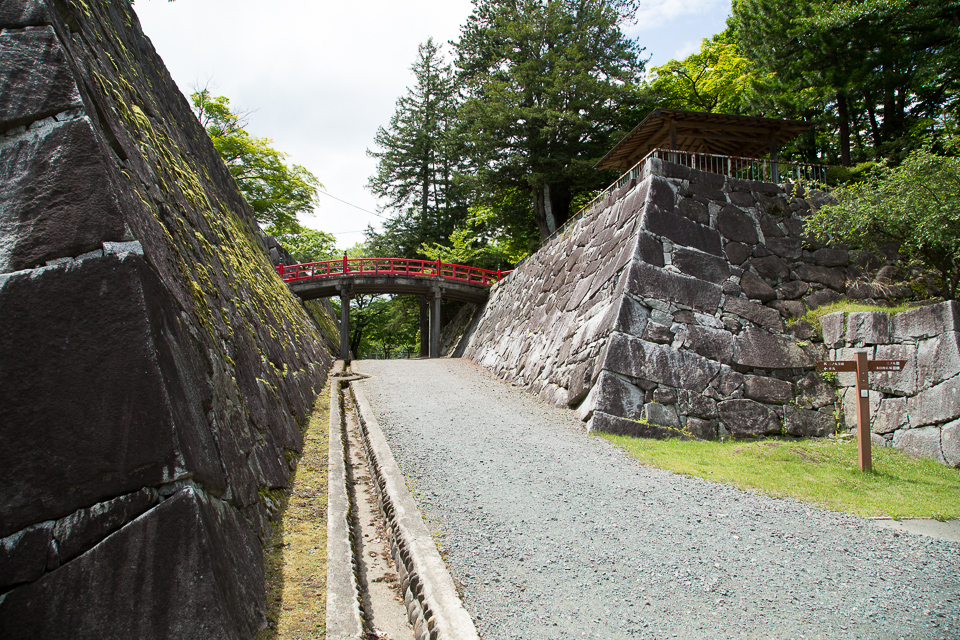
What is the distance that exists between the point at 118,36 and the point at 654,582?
6645 millimetres

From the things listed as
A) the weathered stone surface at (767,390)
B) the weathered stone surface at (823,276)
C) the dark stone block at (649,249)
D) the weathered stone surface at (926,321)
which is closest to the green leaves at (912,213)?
the weathered stone surface at (823,276)

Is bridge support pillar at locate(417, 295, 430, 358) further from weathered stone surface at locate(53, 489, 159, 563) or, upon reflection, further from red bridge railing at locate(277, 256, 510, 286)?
weathered stone surface at locate(53, 489, 159, 563)

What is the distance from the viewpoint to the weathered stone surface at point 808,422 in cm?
901

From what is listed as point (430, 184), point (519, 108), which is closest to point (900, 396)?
point (519, 108)

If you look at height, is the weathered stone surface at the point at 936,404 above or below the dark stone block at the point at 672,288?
below

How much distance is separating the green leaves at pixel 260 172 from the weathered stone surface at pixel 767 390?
18410 millimetres

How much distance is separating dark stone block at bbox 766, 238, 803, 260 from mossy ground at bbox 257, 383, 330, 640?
31.8ft

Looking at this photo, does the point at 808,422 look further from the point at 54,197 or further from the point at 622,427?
the point at 54,197

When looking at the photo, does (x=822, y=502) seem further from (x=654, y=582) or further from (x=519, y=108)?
(x=519, y=108)

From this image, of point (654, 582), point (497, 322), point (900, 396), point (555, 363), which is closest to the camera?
point (654, 582)

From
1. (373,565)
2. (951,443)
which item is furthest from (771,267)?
(373,565)

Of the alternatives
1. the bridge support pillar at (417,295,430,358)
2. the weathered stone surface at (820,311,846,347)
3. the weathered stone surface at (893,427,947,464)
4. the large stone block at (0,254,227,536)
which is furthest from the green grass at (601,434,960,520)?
the bridge support pillar at (417,295,430,358)

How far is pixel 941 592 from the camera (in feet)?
11.7

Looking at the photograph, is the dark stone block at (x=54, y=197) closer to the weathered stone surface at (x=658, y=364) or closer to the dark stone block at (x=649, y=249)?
the weathered stone surface at (x=658, y=364)
